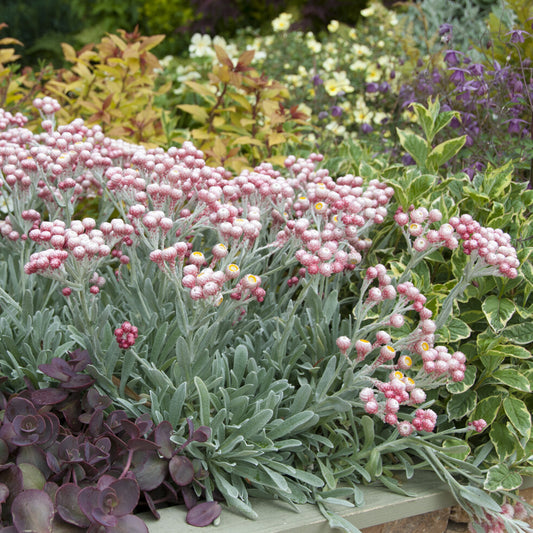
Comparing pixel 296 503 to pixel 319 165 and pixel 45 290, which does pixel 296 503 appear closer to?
pixel 45 290

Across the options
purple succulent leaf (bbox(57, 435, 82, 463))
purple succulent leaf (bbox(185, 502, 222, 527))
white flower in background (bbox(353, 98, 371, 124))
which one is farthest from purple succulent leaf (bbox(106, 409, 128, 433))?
white flower in background (bbox(353, 98, 371, 124))

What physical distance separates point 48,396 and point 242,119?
82.0 inches

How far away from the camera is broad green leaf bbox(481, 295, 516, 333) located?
6.15ft

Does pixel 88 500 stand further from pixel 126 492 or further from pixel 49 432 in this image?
pixel 49 432

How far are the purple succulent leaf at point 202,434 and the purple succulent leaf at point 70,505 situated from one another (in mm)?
320

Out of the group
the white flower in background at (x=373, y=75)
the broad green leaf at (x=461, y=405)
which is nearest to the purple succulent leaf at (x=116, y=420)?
the broad green leaf at (x=461, y=405)

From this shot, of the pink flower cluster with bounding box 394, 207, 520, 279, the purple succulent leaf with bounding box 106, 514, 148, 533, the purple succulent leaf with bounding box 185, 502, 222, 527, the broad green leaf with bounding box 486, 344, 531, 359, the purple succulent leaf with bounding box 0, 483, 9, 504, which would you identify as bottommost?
the purple succulent leaf with bounding box 185, 502, 222, 527

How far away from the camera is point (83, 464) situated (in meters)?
1.55

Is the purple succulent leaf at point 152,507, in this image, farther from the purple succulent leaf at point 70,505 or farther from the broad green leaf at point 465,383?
the broad green leaf at point 465,383

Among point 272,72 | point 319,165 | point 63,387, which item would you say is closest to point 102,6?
point 272,72

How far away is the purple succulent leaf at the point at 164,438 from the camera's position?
1.59 m

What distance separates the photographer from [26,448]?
1.55 metres

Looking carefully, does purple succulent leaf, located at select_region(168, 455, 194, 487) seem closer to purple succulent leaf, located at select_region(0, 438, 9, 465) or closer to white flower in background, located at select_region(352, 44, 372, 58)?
purple succulent leaf, located at select_region(0, 438, 9, 465)

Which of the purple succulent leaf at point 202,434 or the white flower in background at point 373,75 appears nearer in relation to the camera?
the purple succulent leaf at point 202,434
